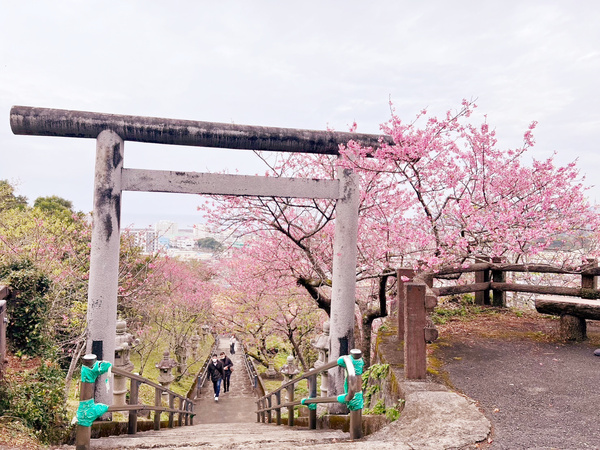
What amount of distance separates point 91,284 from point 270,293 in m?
10.4

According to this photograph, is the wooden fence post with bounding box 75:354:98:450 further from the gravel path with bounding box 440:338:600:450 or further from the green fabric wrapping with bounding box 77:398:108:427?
the gravel path with bounding box 440:338:600:450

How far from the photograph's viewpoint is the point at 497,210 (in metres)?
6.60

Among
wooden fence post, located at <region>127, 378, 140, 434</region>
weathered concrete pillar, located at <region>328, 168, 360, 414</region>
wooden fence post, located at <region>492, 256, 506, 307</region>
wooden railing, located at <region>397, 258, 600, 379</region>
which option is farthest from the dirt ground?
wooden fence post, located at <region>127, 378, 140, 434</region>

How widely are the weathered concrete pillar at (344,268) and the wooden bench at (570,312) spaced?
3.61 metres

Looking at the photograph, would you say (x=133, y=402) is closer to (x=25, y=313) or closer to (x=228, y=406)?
(x=25, y=313)

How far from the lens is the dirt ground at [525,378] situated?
348 cm

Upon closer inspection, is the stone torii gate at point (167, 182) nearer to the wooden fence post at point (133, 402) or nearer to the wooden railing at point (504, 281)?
the wooden fence post at point (133, 402)

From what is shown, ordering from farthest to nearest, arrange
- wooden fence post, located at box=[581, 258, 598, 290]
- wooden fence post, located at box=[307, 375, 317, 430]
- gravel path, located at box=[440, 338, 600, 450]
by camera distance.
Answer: wooden fence post, located at box=[581, 258, 598, 290]
wooden fence post, located at box=[307, 375, 317, 430]
gravel path, located at box=[440, 338, 600, 450]

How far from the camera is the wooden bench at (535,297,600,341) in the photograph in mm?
6445

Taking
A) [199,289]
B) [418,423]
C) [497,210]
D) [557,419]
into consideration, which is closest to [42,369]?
[418,423]

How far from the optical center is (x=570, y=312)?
21.7 ft

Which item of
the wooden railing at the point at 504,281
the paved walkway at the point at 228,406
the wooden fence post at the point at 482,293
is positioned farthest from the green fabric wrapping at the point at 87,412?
the paved walkway at the point at 228,406

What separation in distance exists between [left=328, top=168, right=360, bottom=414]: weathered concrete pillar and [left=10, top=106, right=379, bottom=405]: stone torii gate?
0.01 metres

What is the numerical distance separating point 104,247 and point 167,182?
1.27 meters
